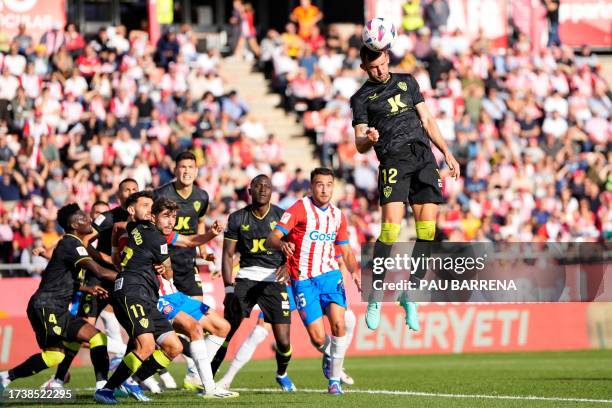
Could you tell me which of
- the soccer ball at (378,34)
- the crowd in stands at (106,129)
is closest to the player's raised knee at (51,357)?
the soccer ball at (378,34)

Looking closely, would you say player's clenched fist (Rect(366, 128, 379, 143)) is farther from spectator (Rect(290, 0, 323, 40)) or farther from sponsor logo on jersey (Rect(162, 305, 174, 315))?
spectator (Rect(290, 0, 323, 40))

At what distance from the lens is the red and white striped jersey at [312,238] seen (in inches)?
579

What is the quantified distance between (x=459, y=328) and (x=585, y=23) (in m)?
13.6

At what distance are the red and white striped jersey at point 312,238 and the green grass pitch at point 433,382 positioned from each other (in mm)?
1343

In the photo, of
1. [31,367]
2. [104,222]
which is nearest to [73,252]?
[31,367]

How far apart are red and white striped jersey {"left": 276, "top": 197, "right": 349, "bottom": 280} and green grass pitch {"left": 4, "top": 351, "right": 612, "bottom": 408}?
1.34m

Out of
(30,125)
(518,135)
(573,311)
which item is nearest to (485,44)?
(518,135)

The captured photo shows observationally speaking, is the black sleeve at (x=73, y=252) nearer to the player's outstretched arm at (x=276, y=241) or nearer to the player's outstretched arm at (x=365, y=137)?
the player's outstretched arm at (x=276, y=241)

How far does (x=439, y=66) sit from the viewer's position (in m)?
29.3

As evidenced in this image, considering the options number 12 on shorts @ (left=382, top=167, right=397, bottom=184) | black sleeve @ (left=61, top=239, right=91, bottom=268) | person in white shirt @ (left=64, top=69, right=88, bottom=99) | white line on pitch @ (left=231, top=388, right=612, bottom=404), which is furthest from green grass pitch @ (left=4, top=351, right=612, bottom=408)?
person in white shirt @ (left=64, top=69, right=88, bottom=99)

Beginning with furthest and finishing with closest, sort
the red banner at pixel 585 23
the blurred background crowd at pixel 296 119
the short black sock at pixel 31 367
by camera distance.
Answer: the red banner at pixel 585 23 < the blurred background crowd at pixel 296 119 < the short black sock at pixel 31 367

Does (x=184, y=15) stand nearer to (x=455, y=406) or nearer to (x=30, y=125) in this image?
(x=30, y=125)

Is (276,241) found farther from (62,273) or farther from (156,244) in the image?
(62,273)

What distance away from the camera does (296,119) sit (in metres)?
28.0
